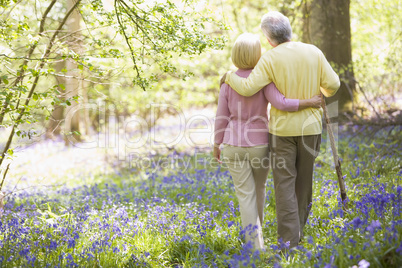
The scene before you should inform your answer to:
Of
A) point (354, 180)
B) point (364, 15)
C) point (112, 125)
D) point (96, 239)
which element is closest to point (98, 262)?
point (96, 239)

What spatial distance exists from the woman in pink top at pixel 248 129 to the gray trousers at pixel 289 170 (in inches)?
4.6

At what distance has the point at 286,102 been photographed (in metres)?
3.44

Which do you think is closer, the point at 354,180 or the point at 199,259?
the point at 199,259

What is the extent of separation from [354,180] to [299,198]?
1.70 metres

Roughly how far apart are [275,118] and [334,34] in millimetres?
6499

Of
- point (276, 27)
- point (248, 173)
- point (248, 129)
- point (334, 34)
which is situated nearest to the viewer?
point (276, 27)

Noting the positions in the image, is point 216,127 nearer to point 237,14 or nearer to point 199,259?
point 199,259

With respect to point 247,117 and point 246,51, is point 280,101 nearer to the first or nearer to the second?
point 247,117

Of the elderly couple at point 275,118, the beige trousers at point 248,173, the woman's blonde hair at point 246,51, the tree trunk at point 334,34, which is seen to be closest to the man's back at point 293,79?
the elderly couple at point 275,118

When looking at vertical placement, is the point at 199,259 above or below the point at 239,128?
below

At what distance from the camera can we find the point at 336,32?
909 centimetres

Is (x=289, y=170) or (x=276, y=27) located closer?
(x=276, y=27)

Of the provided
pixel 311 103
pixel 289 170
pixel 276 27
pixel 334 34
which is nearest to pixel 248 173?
pixel 289 170

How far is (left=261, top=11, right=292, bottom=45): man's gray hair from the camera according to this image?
11.3 feet
